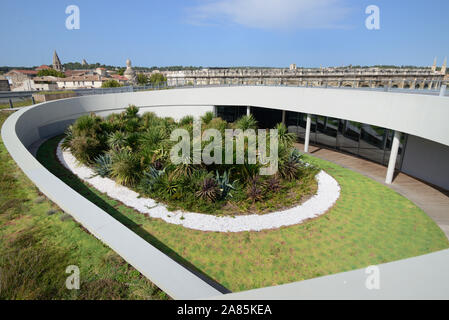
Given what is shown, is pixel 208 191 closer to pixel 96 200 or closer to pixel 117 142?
pixel 96 200

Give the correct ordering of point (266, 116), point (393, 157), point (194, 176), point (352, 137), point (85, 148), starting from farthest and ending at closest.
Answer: point (266, 116) → point (352, 137) → point (85, 148) → point (393, 157) → point (194, 176)

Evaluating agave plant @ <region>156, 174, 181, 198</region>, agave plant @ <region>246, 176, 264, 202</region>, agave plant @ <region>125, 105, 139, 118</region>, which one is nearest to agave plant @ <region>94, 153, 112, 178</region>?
agave plant @ <region>156, 174, 181, 198</region>

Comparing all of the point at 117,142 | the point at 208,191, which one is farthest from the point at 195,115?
the point at 208,191

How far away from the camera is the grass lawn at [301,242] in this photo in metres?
6.31

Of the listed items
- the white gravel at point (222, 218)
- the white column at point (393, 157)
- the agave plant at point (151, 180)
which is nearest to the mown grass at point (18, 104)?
the white gravel at point (222, 218)

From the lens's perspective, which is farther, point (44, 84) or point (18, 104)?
point (44, 84)

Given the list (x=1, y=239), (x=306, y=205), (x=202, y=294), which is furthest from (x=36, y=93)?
(x=202, y=294)

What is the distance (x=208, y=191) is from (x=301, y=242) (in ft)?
12.0

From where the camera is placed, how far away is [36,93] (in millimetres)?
19438

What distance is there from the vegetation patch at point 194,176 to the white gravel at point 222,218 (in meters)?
0.33

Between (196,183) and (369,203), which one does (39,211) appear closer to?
(196,183)

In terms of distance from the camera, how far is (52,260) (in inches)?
146

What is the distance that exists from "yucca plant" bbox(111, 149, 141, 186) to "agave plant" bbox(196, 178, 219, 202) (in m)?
3.23
